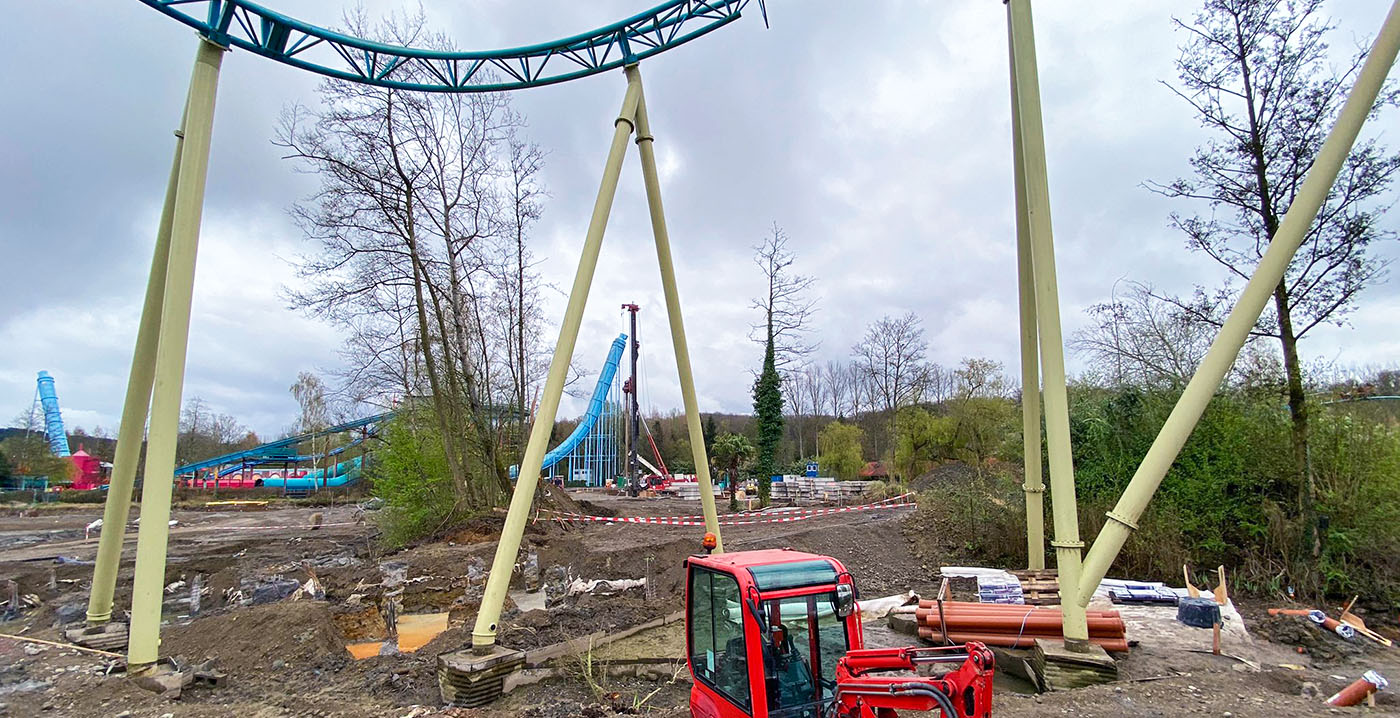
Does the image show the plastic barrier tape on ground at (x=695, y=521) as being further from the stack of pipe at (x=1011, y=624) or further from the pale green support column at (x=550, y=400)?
the pale green support column at (x=550, y=400)

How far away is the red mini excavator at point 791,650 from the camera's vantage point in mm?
4254

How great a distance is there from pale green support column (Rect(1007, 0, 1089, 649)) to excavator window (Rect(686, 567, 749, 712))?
444cm

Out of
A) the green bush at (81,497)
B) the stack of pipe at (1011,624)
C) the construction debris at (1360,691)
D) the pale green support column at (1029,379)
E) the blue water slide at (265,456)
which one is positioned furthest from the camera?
the blue water slide at (265,456)

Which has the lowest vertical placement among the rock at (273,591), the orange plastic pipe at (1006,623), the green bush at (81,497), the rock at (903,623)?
the green bush at (81,497)

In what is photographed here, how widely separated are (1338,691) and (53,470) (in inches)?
2768

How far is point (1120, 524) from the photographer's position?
7426 mm

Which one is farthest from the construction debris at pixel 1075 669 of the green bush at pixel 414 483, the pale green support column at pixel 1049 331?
the green bush at pixel 414 483

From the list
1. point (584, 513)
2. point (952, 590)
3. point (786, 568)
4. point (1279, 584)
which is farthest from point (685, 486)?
point (786, 568)

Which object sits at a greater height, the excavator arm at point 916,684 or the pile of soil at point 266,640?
the excavator arm at point 916,684

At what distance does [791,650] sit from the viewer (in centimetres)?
499

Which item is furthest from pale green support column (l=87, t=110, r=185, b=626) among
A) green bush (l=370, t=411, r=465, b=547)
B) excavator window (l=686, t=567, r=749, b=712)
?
green bush (l=370, t=411, r=465, b=547)

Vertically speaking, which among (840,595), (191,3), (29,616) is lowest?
(29,616)

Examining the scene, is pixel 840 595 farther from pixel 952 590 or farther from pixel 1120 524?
pixel 952 590

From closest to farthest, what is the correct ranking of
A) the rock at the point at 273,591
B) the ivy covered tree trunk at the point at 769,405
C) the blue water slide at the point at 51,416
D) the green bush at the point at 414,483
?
the rock at the point at 273,591
the green bush at the point at 414,483
the ivy covered tree trunk at the point at 769,405
the blue water slide at the point at 51,416
